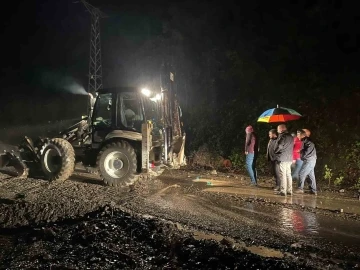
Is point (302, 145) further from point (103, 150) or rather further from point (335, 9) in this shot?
point (335, 9)

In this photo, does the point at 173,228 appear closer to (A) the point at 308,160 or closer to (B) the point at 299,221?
(B) the point at 299,221

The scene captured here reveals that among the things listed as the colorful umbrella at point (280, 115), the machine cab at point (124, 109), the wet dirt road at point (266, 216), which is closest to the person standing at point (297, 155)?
the colorful umbrella at point (280, 115)

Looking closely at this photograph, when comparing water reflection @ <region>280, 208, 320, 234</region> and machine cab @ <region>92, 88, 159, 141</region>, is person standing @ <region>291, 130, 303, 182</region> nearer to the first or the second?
water reflection @ <region>280, 208, 320, 234</region>

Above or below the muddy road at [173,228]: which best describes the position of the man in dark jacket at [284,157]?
above

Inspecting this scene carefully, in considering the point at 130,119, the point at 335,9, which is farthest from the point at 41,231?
the point at 335,9

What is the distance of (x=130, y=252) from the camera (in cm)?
551

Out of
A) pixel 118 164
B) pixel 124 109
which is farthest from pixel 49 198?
pixel 124 109

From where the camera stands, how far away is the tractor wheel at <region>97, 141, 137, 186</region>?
409 inches

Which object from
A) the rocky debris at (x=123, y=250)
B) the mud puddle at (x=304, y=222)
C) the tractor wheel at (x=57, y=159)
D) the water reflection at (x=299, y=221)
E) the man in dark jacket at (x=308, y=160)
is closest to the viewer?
the rocky debris at (x=123, y=250)

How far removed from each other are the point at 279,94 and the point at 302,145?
625cm

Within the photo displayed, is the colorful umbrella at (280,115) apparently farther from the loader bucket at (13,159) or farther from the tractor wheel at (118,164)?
the loader bucket at (13,159)

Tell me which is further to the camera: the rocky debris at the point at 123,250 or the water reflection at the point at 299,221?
the water reflection at the point at 299,221

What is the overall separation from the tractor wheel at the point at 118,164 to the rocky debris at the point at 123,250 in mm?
3634

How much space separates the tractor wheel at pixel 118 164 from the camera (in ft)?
34.1
